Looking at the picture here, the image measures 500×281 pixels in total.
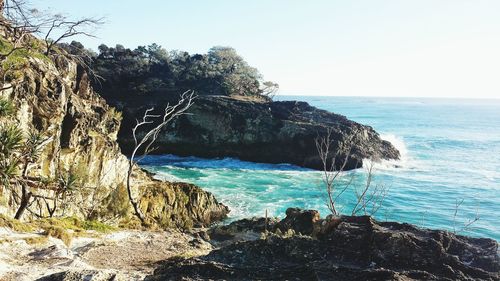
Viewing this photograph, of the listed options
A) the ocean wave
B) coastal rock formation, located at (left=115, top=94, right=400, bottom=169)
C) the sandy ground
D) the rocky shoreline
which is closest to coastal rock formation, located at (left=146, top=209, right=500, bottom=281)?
the rocky shoreline

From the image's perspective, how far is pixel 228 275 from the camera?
6.50 meters

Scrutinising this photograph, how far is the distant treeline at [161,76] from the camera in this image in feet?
197

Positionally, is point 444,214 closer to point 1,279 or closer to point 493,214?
point 493,214

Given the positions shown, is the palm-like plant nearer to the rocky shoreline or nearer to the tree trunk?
the tree trunk

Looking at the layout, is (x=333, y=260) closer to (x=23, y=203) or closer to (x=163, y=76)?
(x=23, y=203)

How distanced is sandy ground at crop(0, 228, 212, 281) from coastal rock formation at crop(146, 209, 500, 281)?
1620 millimetres

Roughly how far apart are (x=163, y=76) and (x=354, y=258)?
194 feet

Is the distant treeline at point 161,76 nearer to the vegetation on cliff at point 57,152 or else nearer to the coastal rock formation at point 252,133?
the coastal rock formation at point 252,133

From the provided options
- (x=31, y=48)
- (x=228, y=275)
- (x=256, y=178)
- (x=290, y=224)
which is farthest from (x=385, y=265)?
(x=256, y=178)

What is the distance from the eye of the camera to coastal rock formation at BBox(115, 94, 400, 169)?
51375 mm

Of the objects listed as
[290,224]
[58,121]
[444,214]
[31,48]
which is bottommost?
[444,214]

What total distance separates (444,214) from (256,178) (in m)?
17.9

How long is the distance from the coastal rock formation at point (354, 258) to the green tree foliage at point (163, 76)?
53.5 metres

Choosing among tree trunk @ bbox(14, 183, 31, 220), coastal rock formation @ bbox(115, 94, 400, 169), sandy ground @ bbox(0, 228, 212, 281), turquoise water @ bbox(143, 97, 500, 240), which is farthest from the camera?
coastal rock formation @ bbox(115, 94, 400, 169)
